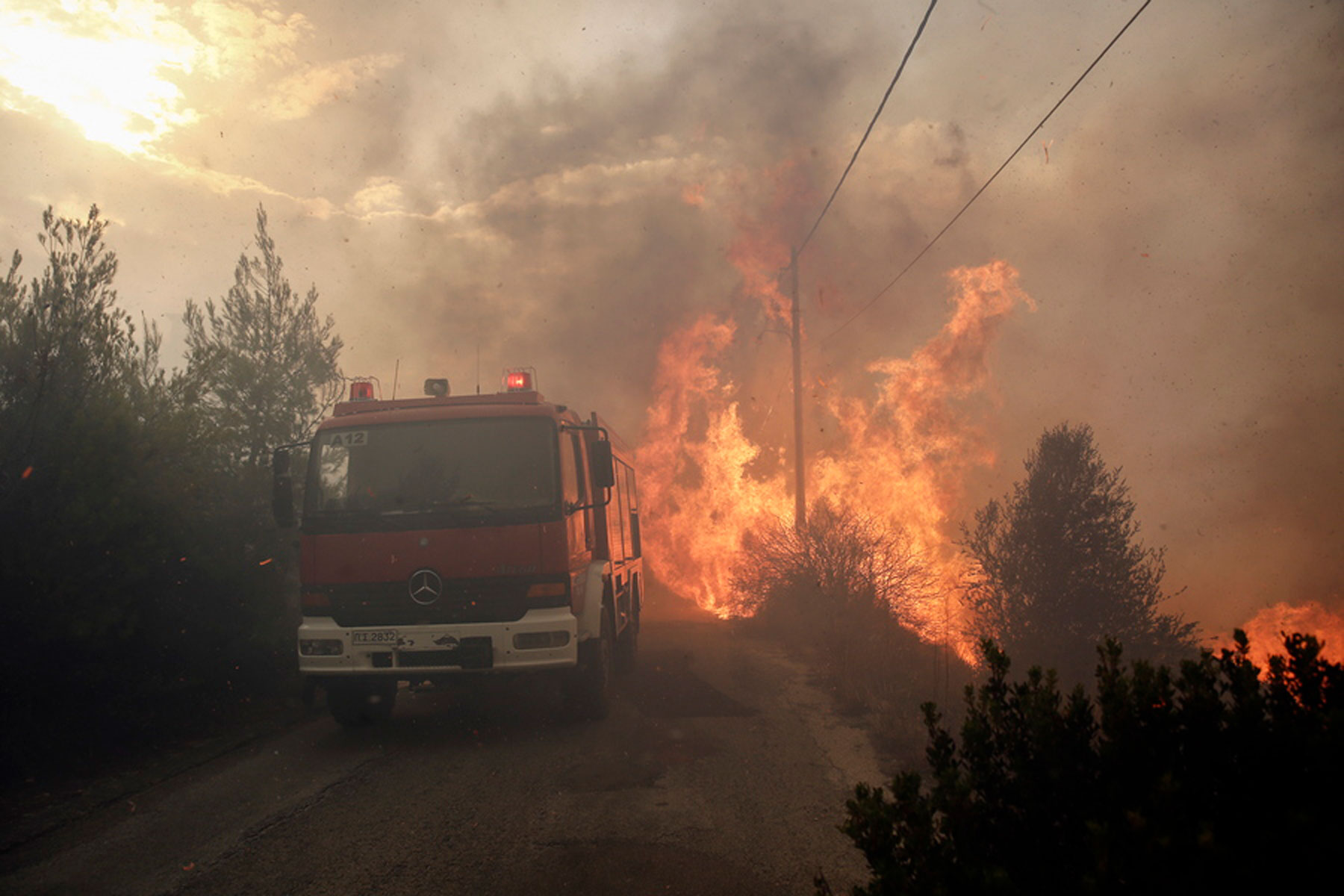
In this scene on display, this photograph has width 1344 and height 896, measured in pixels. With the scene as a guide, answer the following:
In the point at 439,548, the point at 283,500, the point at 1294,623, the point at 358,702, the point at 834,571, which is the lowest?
the point at 1294,623

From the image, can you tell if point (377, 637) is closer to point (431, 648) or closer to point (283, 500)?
point (431, 648)

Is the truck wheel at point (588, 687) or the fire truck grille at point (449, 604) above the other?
the fire truck grille at point (449, 604)

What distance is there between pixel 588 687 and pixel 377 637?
2134 mm

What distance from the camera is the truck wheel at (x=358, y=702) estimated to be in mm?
8023

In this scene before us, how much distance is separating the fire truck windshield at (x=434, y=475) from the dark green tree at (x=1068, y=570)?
1269 centimetres

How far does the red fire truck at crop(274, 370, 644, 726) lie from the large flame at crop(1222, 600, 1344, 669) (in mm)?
52264

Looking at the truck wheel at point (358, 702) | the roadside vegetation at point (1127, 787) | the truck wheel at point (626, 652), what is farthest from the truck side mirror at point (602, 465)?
the roadside vegetation at point (1127, 787)

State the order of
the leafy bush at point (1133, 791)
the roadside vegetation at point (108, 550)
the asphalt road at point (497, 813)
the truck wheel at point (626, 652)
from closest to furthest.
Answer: the leafy bush at point (1133, 791)
the asphalt road at point (497, 813)
the roadside vegetation at point (108, 550)
the truck wheel at point (626, 652)

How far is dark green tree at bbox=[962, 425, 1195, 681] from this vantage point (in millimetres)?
16406

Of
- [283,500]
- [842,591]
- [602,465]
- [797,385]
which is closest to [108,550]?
[283,500]

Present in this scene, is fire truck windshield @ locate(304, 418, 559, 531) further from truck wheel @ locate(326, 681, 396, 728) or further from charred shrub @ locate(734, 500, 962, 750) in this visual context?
charred shrub @ locate(734, 500, 962, 750)

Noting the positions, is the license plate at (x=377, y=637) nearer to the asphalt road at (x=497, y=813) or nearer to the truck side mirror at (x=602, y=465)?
the asphalt road at (x=497, y=813)

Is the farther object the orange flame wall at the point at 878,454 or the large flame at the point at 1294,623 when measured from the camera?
the large flame at the point at 1294,623

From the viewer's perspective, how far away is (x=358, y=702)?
27.0ft
